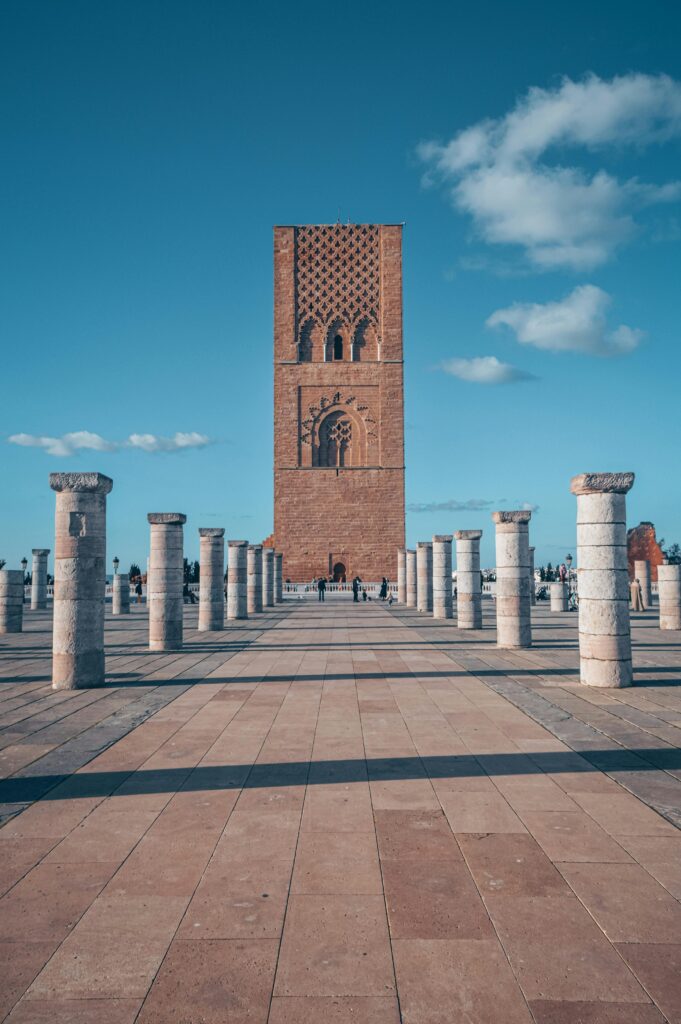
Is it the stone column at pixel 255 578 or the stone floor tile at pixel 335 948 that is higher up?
the stone column at pixel 255 578

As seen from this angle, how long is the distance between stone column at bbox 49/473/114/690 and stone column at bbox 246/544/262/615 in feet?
47.0

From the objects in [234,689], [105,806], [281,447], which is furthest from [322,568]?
[105,806]

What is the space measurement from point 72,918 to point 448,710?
4.64 m

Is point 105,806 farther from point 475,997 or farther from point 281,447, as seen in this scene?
point 281,447

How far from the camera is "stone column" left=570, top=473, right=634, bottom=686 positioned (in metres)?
8.39

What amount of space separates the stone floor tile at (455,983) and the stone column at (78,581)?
22.4 ft

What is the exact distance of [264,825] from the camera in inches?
156

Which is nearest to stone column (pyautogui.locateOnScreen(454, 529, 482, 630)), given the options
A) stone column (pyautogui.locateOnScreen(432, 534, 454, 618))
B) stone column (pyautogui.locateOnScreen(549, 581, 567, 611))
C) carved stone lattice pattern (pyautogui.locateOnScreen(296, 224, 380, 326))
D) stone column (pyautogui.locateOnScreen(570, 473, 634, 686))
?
stone column (pyautogui.locateOnScreen(432, 534, 454, 618))

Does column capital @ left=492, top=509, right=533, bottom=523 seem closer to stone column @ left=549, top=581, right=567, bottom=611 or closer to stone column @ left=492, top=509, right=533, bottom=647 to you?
stone column @ left=492, top=509, right=533, bottom=647

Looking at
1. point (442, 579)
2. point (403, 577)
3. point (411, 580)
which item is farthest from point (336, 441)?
point (442, 579)

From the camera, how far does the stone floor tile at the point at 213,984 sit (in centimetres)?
230

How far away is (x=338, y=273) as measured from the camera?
40.1 m

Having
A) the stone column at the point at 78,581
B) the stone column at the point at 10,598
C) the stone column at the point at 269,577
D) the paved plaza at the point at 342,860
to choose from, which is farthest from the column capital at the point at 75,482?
the stone column at the point at 269,577

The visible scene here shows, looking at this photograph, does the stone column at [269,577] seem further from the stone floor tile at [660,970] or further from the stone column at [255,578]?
the stone floor tile at [660,970]
